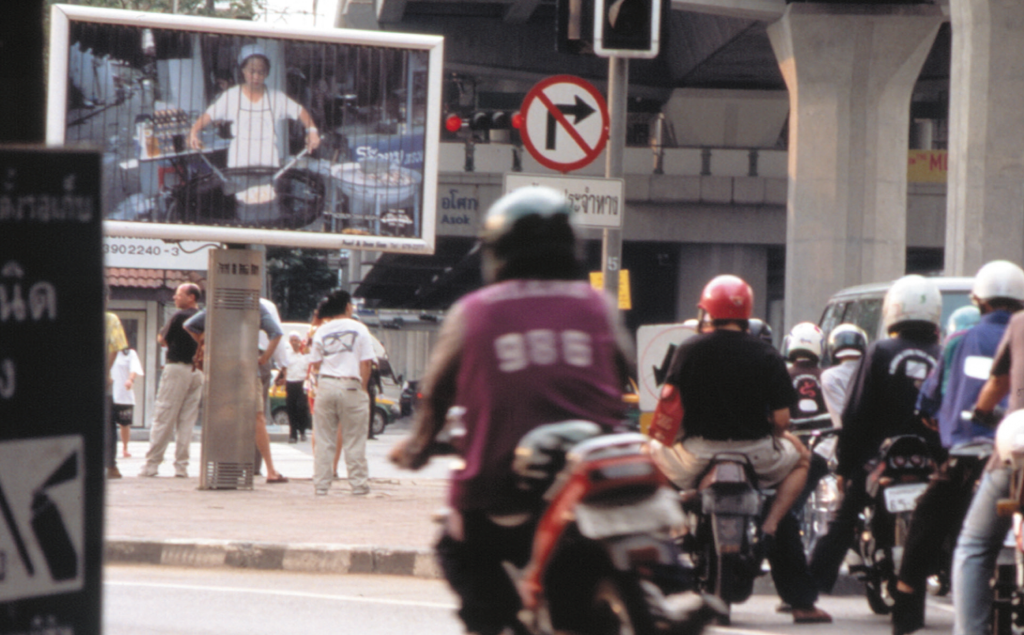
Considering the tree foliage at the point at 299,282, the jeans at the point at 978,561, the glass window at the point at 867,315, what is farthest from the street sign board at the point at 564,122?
the tree foliage at the point at 299,282

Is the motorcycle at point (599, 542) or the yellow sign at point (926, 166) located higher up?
the yellow sign at point (926, 166)

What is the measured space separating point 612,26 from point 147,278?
23184 millimetres

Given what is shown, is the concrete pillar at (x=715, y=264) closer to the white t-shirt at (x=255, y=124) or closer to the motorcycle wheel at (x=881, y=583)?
the white t-shirt at (x=255, y=124)

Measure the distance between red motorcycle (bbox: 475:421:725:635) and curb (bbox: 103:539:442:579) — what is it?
531 centimetres

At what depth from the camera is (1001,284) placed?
21.6 ft

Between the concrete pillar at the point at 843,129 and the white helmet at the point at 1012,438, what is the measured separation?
23.0 metres

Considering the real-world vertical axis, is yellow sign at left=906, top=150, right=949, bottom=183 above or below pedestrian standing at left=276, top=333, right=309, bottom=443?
above

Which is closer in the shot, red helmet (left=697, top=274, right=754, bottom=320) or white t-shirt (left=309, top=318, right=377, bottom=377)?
red helmet (left=697, top=274, right=754, bottom=320)

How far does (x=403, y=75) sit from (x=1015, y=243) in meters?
9.81

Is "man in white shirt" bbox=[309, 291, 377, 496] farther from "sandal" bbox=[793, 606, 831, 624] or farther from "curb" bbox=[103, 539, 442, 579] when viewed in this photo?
"sandal" bbox=[793, 606, 831, 624]

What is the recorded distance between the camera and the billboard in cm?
1375

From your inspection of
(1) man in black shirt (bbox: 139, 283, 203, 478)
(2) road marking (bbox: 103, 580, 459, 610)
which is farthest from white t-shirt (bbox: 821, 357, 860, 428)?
(1) man in black shirt (bbox: 139, 283, 203, 478)

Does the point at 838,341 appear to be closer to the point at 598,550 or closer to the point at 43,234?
the point at 598,550

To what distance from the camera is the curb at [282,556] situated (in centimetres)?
941
